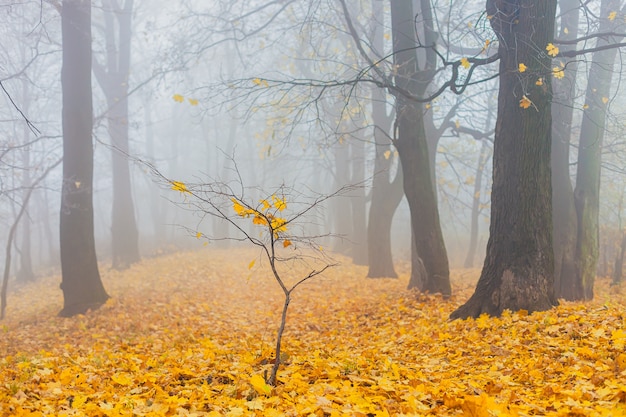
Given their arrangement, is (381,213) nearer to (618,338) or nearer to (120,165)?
(618,338)

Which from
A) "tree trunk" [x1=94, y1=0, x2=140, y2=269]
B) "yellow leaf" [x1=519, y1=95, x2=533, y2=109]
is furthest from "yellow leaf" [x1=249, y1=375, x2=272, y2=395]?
"tree trunk" [x1=94, y1=0, x2=140, y2=269]

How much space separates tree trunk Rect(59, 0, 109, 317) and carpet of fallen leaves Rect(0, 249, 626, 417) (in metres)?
0.57

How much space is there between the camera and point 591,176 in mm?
9594

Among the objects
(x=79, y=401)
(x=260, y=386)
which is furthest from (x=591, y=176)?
(x=79, y=401)

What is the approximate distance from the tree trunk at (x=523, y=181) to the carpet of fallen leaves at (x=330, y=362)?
0.36m

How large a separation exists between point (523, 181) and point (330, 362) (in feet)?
11.4

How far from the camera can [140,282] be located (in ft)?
44.5

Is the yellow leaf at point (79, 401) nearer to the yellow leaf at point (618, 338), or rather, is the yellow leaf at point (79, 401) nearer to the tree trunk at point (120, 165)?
the yellow leaf at point (618, 338)

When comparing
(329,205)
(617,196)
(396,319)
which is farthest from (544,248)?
(329,205)

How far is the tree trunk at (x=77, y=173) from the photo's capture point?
30.8 ft

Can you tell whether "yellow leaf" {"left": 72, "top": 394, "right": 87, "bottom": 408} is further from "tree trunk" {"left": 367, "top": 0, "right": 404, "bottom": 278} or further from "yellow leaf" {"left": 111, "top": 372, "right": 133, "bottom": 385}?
"tree trunk" {"left": 367, "top": 0, "right": 404, "bottom": 278}

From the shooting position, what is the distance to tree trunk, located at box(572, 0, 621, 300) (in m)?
9.22

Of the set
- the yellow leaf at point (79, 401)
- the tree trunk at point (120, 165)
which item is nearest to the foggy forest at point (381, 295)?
the yellow leaf at point (79, 401)

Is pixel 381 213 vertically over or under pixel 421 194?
under
